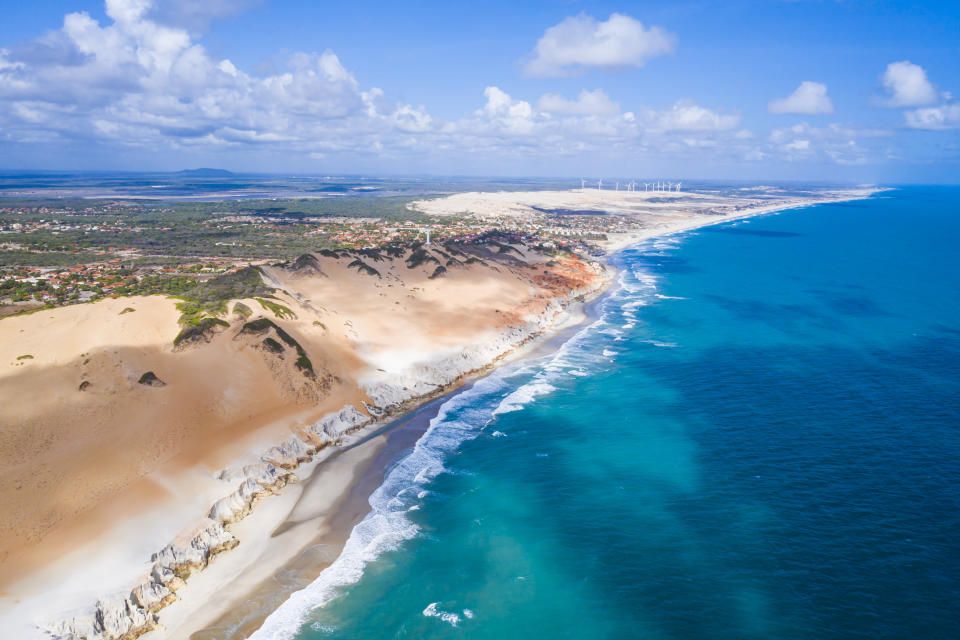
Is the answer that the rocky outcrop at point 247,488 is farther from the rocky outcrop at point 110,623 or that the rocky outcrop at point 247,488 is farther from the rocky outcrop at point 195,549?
the rocky outcrop at point 110,623

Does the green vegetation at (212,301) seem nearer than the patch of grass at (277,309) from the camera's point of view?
Yes

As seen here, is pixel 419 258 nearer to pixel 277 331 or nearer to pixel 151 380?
pixel 277 331

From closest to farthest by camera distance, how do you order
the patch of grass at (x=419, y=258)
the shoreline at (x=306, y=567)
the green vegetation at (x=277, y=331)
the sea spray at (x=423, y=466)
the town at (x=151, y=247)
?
1. the shoreline at (x=306, y=567)
2. the sea spray at (x=423, y=466)
3. the green vegetation at (x=277, y=331)
4. the town at (x=151, y=247)
5. the patch of grass at (x=419, y=258)

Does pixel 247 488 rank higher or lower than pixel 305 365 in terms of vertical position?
lower

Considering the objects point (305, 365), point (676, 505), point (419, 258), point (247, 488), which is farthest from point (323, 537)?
point (419, 258)

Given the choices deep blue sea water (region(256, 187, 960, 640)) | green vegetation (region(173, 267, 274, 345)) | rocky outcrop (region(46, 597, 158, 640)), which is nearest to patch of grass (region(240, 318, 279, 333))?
green vegetation (region(173, 267, 274, 345))

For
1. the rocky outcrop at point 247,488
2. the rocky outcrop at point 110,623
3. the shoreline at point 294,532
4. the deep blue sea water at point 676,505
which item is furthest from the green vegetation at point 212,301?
the rocky outcrop at point 110,623
